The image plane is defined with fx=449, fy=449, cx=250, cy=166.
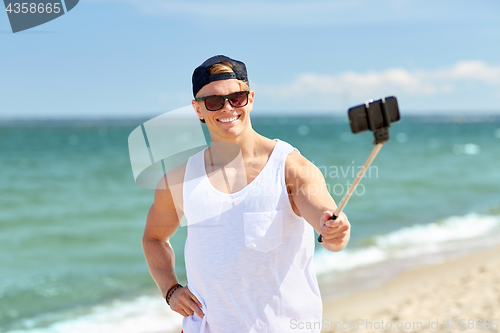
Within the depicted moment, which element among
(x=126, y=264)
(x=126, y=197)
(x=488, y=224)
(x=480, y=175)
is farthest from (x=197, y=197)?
(x=480, y=175)

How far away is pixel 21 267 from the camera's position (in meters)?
8.77

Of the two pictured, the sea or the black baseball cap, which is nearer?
the black baseball cap

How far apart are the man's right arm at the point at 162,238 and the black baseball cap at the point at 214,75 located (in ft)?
1.50

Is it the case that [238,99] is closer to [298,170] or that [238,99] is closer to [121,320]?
[298,170]

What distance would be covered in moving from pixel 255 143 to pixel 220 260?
507mm

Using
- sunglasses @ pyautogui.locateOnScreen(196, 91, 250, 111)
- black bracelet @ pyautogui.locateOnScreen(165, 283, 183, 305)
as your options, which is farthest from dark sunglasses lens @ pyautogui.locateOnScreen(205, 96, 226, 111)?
black bracelet @ pyautogui.locateOnScreen(165, 283, 183, 305)

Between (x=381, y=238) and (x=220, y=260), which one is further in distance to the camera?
(x=381, y=238)

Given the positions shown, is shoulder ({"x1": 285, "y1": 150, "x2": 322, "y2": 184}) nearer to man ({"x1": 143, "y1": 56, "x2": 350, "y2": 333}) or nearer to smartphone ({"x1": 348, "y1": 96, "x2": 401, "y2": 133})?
man ({"x1": 143, "y1": 56, "x2": 350, "y2": 333})

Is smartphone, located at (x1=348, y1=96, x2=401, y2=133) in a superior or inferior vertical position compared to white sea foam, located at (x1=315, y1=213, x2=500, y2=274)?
superior

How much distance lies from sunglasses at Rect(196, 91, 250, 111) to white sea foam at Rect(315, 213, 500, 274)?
572 cm

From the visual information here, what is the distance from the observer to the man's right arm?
1.98 meters

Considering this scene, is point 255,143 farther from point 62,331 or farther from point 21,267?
point 21,267

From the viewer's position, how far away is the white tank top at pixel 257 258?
1.71 metres

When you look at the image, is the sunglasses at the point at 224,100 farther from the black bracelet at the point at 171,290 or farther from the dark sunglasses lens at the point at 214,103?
the black bracelet at the point at 171,290
